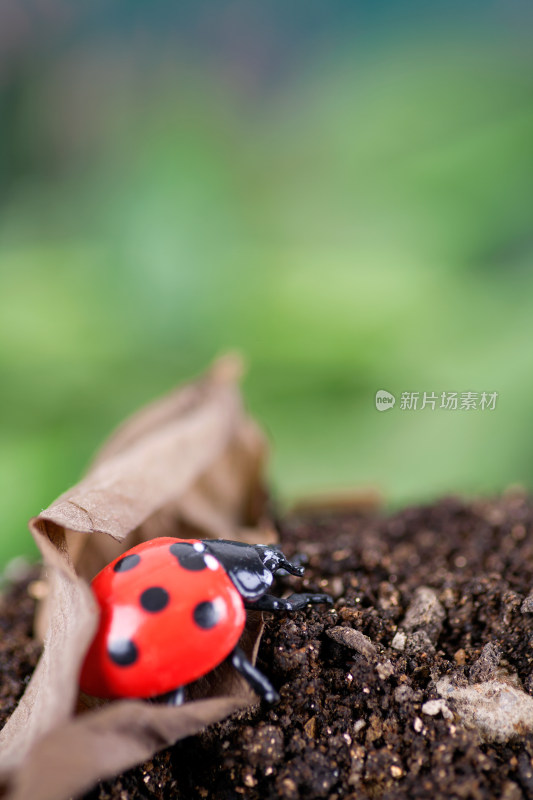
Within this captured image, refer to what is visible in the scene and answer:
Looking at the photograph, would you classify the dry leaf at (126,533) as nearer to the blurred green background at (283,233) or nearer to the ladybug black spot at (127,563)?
the ladybug black spot at (127,563)

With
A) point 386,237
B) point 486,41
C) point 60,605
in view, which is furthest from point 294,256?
point 60,605

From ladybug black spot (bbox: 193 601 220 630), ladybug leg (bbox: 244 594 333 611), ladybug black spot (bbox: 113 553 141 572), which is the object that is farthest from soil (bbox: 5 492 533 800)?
ladybug black spot (bbox: 113 553 141 572)

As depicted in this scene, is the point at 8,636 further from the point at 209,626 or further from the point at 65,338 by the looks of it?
the point at 65,338

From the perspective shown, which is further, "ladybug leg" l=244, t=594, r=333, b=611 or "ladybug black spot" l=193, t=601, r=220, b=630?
"ladybug leg" l=244, t=594, r=333, b=611

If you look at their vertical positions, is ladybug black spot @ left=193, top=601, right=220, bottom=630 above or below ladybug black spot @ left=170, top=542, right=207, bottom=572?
below

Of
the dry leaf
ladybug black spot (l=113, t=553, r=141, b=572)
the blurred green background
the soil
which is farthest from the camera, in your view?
the blurred green background

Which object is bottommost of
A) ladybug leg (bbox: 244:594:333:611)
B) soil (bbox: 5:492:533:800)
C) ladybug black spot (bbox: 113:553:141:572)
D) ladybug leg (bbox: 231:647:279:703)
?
soil (bbox: 5:492:533:800)

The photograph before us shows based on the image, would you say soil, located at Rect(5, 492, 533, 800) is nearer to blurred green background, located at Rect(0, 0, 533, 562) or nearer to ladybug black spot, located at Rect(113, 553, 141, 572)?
ladybug black spot, located at Rect(113, 553, 141, 572)

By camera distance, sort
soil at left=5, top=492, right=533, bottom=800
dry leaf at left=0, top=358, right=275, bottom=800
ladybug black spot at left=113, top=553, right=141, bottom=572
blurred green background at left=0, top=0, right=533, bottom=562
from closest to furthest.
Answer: dry leaf at left=0, top=358, right=275, bottom=800, soil at left=5, top=492, right=533, bottom=800, ladybug black spot at left=113, top=553, right=141, bottom=572, blurred green background at left=0, top=0, right=533, bottom=562
